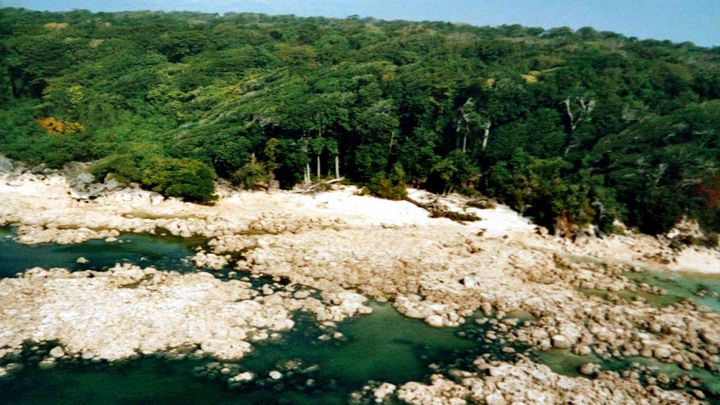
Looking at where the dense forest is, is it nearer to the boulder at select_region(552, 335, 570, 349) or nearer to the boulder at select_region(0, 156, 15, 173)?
the boulder at select_region(0, 156, 15, 173)

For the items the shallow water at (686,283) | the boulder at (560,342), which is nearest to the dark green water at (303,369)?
the boulder at (560,342)

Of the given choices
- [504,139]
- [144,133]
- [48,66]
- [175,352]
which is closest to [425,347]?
[175,352]

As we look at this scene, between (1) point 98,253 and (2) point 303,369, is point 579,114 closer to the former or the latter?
(2) point 303,369

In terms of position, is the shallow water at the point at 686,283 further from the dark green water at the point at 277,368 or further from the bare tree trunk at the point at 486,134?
the bare tree trunk at the point at 486,134

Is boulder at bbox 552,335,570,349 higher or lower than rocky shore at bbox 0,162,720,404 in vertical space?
lower

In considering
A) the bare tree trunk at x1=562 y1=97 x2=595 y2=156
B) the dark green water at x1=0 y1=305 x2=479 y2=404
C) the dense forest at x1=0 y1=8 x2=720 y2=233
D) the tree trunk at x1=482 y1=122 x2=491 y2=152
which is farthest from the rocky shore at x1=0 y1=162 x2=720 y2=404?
the bare tree trunk at x1=562 y1=97 x2=595 y2=156

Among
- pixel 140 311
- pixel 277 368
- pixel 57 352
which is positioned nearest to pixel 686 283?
pixel 277 368
